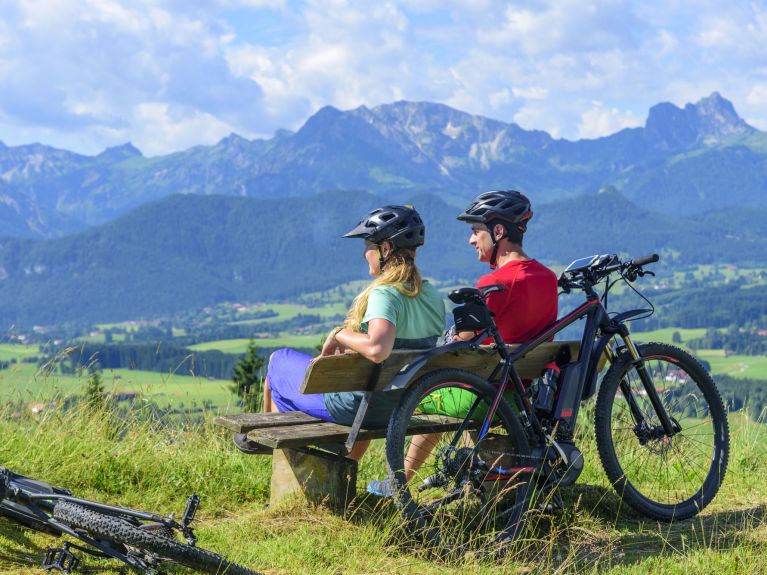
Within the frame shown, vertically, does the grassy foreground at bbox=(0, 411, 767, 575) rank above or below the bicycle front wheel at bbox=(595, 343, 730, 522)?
below

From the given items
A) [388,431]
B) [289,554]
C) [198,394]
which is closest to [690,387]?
[388,431]

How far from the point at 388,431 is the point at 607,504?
188cm

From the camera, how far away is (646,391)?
5.34m

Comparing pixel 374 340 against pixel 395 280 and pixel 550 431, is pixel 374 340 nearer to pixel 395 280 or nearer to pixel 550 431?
pixel 395 280

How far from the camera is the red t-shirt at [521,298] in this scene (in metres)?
4.96

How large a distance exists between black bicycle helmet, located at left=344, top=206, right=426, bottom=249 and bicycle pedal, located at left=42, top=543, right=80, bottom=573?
2.07 m

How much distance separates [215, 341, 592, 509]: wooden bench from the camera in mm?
4324

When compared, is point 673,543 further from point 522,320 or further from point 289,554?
point 289,554

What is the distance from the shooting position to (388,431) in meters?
4.23

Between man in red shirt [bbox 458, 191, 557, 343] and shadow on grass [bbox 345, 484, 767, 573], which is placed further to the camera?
man in red shirt [bbox 458, 191, 557, 343]

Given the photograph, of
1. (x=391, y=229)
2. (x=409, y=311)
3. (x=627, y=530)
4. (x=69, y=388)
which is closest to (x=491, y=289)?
(x=409, y=311)

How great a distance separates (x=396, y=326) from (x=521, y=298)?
30.9 inches

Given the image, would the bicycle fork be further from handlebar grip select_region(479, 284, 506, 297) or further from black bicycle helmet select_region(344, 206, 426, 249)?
black bicycle helmet select_region(344, 206, 426, 249)

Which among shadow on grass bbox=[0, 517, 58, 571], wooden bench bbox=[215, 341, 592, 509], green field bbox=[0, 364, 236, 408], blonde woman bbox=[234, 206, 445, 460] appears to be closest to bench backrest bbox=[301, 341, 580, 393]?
wooden bench bbox=[215, 341, 592, 509]
